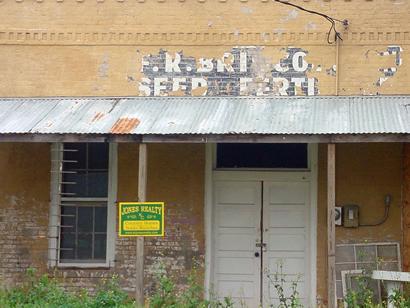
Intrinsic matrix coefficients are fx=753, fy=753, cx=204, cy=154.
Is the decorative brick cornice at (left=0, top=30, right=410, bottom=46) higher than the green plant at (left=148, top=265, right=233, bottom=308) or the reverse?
higher

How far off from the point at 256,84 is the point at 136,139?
268cm

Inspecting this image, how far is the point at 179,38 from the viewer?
40.9 feet

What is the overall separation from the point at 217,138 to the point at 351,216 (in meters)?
2.90

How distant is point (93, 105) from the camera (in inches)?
472

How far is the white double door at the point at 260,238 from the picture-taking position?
1218 centimetres

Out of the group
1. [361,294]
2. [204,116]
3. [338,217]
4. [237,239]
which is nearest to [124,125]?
[204,116]

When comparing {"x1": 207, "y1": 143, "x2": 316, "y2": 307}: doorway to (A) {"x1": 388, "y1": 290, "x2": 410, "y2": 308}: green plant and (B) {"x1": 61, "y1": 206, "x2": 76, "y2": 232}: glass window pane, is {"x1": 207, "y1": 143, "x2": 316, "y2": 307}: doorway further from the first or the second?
(B) {"x1": 61, "y1": 206, "x2": 76, "y2": 232}: glass window pane

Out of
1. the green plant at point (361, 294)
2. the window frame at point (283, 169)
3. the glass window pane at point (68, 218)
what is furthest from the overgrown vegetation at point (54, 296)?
the green plant at point (361, 294)

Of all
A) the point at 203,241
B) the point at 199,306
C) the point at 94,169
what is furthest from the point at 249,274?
the point at 94,169

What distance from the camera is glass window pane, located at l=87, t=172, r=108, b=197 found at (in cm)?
1248

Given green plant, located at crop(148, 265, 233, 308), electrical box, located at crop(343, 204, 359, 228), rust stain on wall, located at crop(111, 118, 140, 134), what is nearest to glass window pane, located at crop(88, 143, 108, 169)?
rust stain on wall, located at crop(111, 118, 140, 134)

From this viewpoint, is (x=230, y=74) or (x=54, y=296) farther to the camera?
(x=230, y=74)

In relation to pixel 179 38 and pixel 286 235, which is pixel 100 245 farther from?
pixel 179 38

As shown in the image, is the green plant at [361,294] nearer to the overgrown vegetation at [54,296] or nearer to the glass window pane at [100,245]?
the overgrown vegetation at [54,296]
